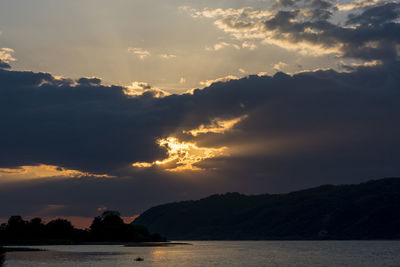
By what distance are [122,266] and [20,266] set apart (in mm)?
29526

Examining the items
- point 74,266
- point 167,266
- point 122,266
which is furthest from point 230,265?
point 74,266

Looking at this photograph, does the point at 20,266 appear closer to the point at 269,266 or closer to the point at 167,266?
the point at 167,266

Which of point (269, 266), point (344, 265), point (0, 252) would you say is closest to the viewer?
point (0, 252)

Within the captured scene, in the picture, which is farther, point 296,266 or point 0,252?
point 296,266

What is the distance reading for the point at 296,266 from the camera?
159375 mm

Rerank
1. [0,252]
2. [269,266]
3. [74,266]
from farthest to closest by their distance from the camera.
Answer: [269,266] → [74,266] → [0,252]

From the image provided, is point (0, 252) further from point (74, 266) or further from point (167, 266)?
point (167, 266)

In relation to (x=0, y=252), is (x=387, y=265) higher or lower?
lower

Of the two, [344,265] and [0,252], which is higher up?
[0,252]

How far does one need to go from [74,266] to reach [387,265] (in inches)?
3991

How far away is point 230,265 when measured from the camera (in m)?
161

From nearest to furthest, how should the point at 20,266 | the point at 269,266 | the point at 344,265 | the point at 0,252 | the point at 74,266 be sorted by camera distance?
the point at 0,252 → the point at 20,266 → the point at 74,266 → the point at 269,266 → the point at 344,265

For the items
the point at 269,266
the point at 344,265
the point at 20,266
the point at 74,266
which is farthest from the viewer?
the point at 344,265

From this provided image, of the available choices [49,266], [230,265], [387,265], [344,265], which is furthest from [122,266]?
[387,265]
